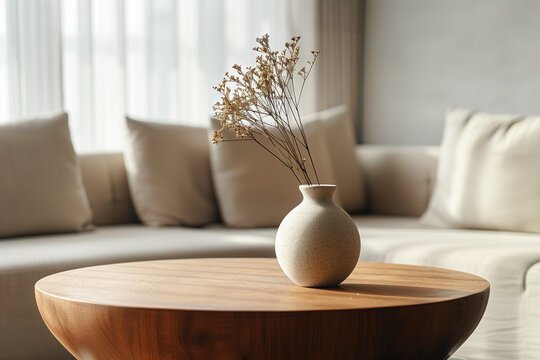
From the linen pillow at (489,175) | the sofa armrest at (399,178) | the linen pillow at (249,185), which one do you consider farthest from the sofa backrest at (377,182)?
the linen pillow at (249,185)

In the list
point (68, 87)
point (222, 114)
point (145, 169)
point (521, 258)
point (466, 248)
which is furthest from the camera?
point (68, 87)

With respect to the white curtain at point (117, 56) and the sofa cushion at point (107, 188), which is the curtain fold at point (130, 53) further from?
the sofa cushion at point (107, 188)

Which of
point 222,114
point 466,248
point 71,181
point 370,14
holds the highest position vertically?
point 370,14

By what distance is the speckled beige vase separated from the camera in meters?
1.43

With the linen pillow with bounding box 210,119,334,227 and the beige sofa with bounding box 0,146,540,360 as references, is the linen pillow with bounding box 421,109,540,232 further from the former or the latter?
the linen pillow with bounding box 210,119,334,227

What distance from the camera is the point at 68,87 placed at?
127 inches

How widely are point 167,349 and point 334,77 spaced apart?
3.04 m

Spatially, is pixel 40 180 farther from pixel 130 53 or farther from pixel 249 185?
pixel 130 53

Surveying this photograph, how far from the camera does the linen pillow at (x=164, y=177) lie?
290cm

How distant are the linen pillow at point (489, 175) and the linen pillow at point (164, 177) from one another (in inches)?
39.4

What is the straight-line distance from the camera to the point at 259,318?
1193 millimetres

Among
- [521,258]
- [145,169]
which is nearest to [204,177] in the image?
[145,169]

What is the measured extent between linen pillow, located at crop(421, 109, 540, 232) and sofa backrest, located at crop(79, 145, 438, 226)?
0.29 m

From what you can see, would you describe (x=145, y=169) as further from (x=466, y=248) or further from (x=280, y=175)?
(x=466, y=248)
